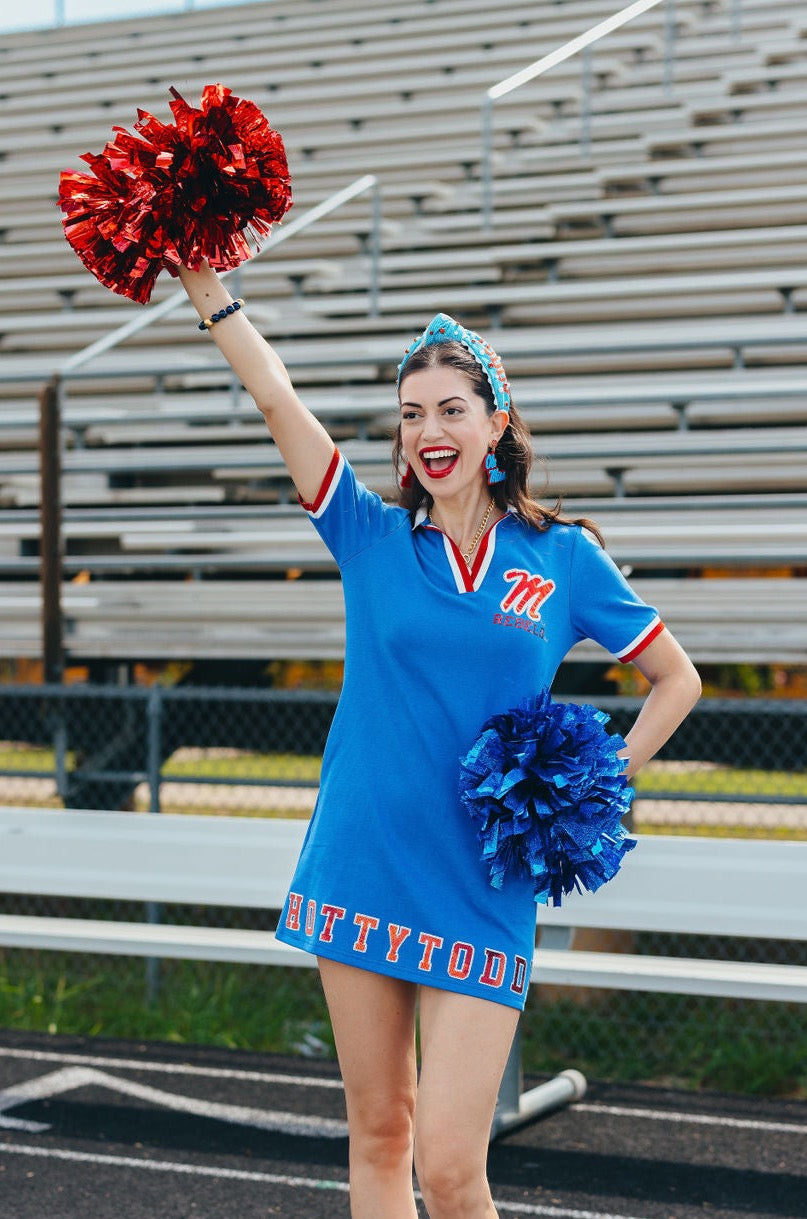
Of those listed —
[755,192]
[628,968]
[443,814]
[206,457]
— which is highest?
[755,192]

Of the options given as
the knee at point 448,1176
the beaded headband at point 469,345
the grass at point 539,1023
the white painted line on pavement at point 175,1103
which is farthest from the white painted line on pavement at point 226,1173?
the beaded headband at point 469,345

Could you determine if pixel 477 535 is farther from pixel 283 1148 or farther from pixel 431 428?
pixel 283 1148

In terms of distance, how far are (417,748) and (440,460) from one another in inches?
18.9

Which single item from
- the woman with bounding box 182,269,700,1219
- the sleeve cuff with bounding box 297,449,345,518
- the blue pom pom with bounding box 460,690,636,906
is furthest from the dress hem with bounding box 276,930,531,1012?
the sleeve cuff with bounding box 297,449,345,518

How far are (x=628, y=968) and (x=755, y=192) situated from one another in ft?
20.2

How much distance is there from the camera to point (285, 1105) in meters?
4.68

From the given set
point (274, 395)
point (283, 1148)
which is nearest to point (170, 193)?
point (274, 395)

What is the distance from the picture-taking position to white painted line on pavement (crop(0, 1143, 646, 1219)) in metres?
3.81

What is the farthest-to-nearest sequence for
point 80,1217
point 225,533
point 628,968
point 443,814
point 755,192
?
point 755,192, point 225,533, point 628,968, point 80,1217, point 443,814

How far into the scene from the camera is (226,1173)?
13.3ft

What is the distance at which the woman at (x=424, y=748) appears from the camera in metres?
2.42

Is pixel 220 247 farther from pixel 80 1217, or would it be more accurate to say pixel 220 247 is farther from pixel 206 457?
pixel 206 457

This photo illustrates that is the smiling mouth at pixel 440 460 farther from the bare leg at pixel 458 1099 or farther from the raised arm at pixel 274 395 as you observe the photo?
the bare leg at pixel 458 1099

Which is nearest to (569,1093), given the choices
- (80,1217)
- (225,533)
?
(80,1217)
